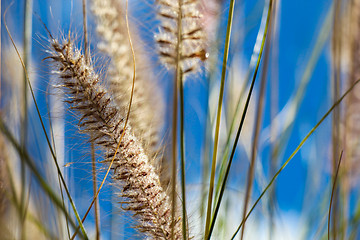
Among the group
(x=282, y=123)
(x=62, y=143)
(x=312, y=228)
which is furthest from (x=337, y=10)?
(x=62, y=143)

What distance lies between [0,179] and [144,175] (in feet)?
0.47

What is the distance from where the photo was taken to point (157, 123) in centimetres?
43

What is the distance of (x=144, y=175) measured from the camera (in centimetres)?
34

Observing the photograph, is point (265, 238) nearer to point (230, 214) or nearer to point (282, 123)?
point (230, 214)

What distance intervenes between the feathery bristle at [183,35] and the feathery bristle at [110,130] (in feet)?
0.24

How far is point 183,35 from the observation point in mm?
344

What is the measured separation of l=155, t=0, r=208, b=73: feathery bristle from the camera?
34 cm

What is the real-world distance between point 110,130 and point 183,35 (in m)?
0.11

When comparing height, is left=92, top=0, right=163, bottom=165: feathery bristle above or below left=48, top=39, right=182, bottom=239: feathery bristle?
above

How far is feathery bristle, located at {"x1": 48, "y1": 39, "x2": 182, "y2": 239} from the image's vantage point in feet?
1.06

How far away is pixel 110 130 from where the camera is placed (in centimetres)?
33

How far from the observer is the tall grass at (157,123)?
1.09 feet

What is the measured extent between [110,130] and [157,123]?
103 mm

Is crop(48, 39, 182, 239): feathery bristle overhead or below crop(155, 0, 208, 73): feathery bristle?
below
